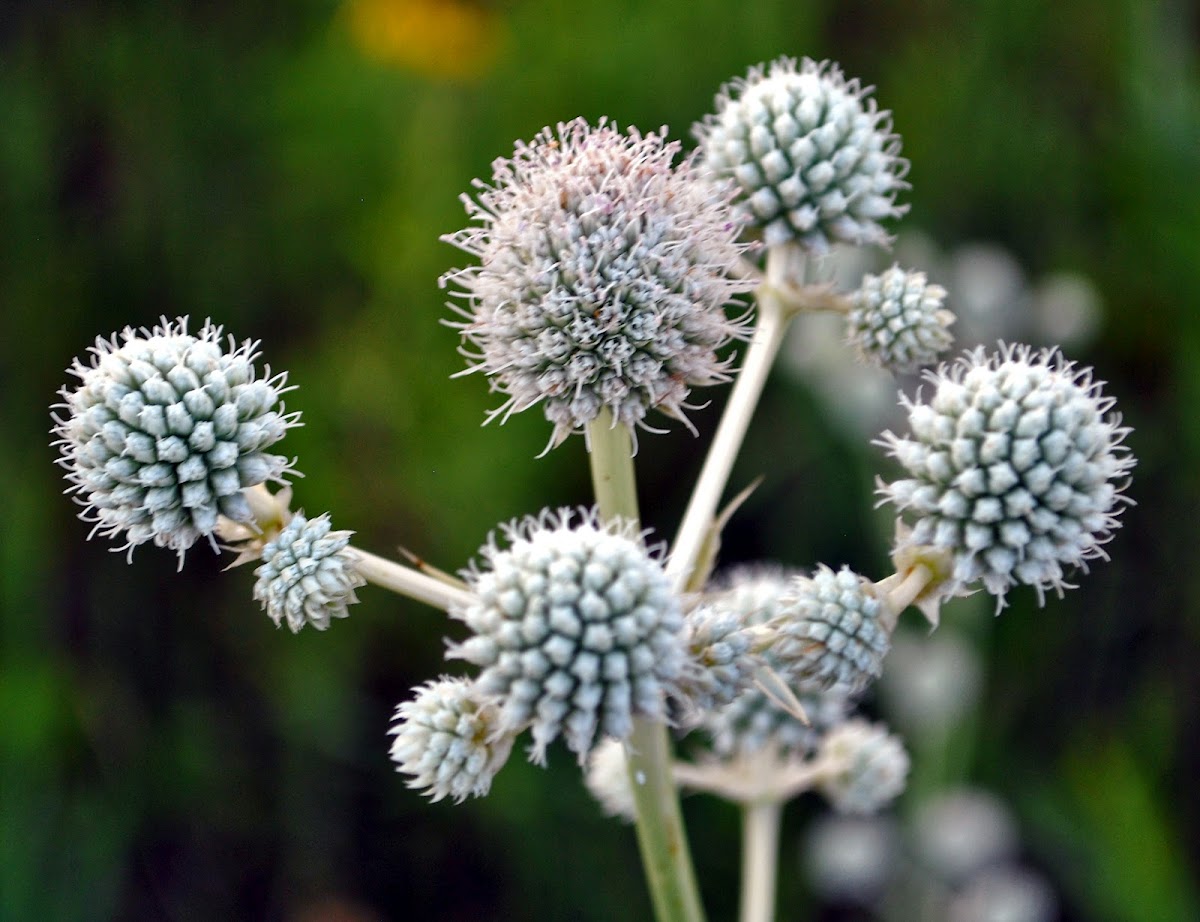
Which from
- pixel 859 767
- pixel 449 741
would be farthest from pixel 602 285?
pixel 859 767

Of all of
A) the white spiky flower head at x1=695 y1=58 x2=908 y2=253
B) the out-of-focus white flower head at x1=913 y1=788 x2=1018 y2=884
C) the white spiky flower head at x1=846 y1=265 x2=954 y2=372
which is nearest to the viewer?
the white spiky flower head at x1=846 y1=265 x2=954 y2=372

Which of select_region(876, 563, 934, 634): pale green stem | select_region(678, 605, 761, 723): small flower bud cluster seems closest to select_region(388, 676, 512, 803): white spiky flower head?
select_region(678, 605, 761, 723): small flower bud cluster

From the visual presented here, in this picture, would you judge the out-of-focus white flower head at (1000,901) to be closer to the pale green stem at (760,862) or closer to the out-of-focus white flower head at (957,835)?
the out-of-focus white flower head at (957,835)

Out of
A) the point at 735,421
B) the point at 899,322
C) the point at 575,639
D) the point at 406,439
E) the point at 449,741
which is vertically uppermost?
the point at 406,439

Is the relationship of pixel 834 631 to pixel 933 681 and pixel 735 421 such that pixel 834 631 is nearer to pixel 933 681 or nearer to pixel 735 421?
pixel 735 421

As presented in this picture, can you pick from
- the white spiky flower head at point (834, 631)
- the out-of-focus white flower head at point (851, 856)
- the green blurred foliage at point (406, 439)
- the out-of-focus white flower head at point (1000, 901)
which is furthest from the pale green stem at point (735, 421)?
the out-of-focus white flower head at point (1000, 901)

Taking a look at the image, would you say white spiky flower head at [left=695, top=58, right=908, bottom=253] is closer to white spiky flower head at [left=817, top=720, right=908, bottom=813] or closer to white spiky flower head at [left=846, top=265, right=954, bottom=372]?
white spiky flower head at [left=846, top=265, right=954, bottom=372]

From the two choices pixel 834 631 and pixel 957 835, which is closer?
pixel 834 631
